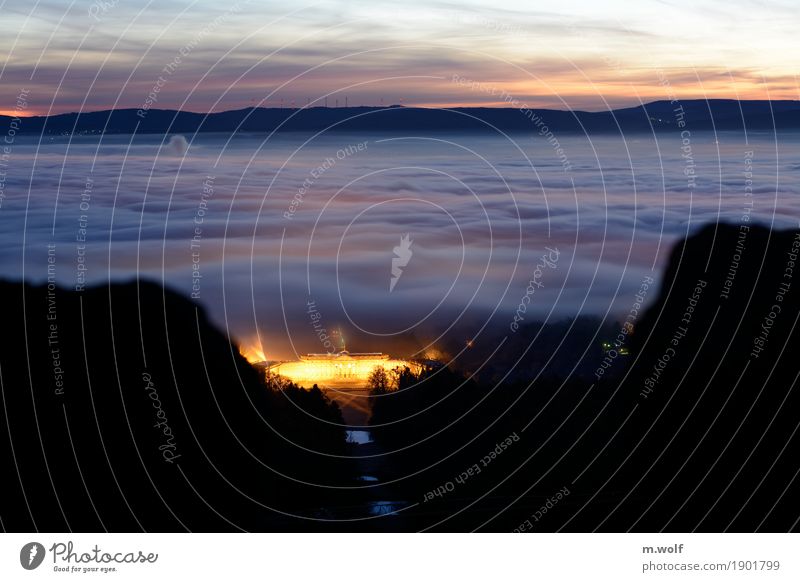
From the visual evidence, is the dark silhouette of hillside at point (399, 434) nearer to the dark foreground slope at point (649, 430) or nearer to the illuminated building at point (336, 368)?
the dark foreground slope at point (649, 430)

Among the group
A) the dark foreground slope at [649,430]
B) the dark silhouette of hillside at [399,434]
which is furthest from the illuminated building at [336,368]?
the dark foreground slope at [649,430]

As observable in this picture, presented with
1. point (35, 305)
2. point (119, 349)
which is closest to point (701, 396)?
point (119, 349)

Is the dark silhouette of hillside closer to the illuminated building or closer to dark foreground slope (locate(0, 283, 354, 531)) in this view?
dark foreground slope (locate(0, 283, 354, 531))

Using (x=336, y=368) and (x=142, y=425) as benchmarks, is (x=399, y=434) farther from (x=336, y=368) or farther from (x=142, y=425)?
(x=142, y=425)

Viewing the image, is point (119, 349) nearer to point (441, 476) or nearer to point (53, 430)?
point (53, 430)

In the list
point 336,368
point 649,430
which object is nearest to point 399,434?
point 336,368
